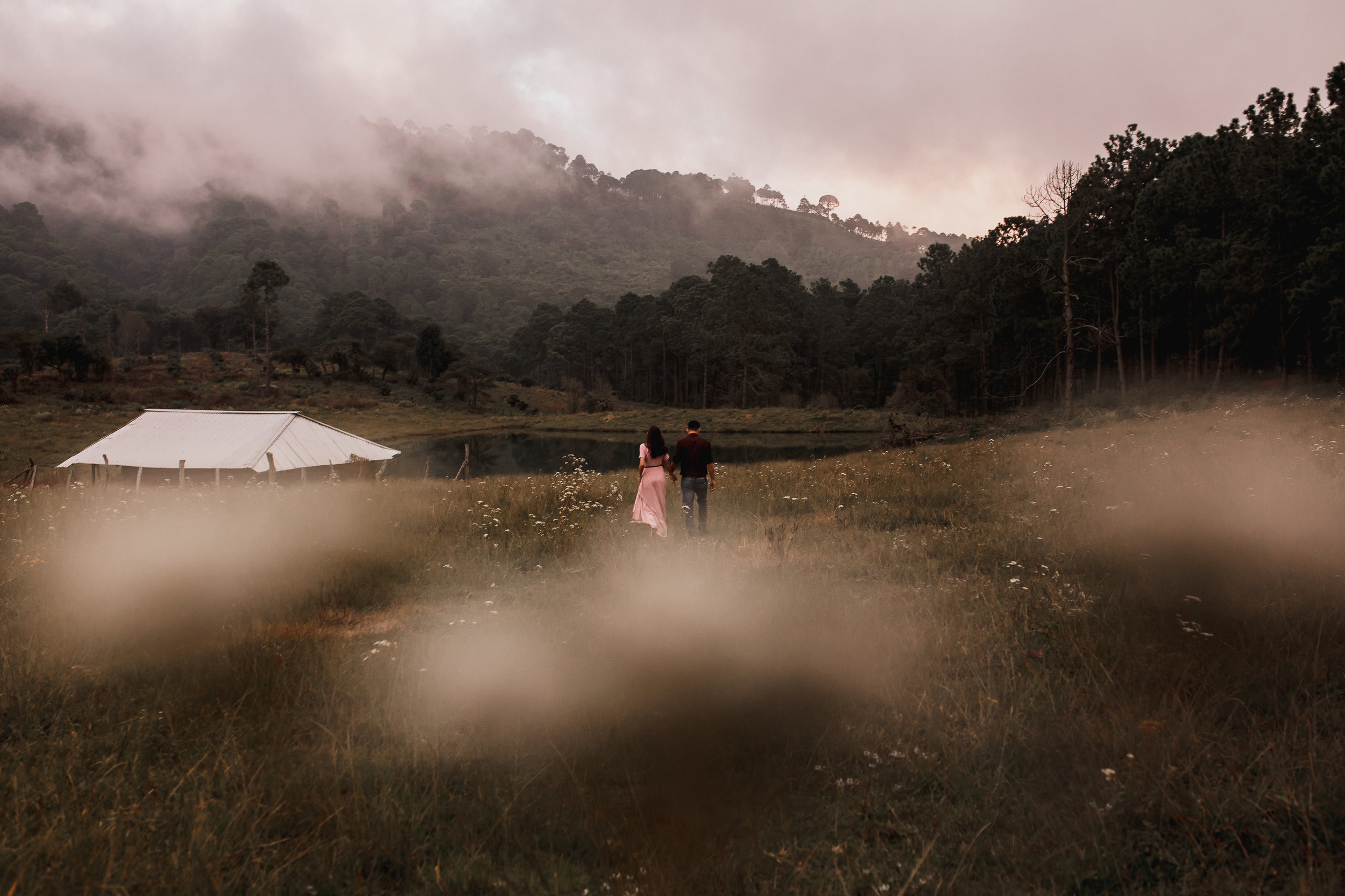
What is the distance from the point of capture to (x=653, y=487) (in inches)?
401

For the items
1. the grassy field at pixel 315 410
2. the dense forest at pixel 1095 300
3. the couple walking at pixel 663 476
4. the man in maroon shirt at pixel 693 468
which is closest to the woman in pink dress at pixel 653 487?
the couple walking at pixel 663 476

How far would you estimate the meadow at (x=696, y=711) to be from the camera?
3.05 metres

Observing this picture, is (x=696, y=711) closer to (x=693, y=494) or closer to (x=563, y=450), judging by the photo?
(x=693, y=494)

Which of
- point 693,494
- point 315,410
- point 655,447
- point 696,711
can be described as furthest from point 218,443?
point 315,410

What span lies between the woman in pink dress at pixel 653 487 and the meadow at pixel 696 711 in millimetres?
1115

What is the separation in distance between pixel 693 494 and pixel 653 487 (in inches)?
27.6

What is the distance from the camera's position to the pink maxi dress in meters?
10.2

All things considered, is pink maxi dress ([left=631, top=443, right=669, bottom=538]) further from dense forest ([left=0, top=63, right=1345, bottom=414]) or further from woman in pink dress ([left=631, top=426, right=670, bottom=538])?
dense forest ([left=0, top=63, right=1345, bottom=414])

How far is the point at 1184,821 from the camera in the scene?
10.1ft

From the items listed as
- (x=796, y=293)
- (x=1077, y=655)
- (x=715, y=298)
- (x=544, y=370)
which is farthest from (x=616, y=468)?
(x=544, y=370)

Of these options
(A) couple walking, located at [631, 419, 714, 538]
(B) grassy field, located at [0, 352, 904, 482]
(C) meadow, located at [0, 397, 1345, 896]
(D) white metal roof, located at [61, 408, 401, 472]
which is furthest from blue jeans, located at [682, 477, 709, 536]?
(B) grassy field, located at [0, 352, 904, 482]

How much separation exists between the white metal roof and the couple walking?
57.2ft

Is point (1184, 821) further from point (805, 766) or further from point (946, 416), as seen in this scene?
point (946, 416)

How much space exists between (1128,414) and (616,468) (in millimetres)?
26355
